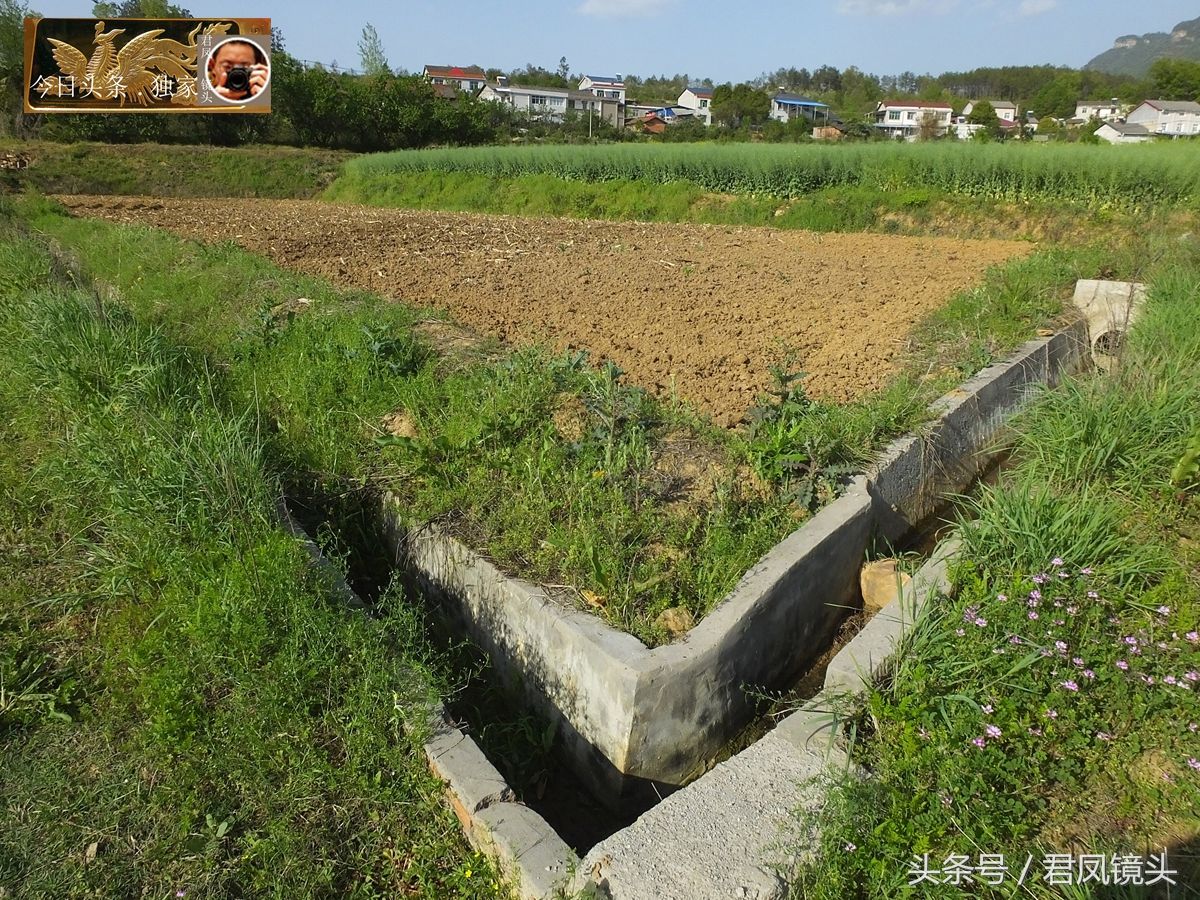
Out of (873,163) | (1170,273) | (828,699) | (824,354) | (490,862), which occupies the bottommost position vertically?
(490,862)

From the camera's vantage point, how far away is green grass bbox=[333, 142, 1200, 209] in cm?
Answer: 1170

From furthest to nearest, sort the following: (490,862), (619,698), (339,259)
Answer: (339,259)
(619,698)
(490,862)

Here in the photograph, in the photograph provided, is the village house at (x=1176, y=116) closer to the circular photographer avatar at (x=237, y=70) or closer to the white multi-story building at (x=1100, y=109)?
the white multi-story building at (x=1100, y=109)

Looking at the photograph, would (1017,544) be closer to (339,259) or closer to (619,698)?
(619,698)

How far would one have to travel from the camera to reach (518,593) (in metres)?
3.04

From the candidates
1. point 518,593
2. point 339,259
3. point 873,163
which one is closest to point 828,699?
point 518,593

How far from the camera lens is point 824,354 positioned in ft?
18.8

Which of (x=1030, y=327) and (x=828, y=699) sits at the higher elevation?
(x=1030, y=327)

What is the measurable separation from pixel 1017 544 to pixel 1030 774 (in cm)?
111

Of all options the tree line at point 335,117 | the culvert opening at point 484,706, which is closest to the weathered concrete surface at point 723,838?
the culvert opening at point 484,706

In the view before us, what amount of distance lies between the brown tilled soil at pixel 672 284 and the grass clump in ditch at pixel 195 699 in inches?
104

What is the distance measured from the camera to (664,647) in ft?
8.79

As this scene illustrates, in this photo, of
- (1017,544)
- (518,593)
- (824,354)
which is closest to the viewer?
(518,593)

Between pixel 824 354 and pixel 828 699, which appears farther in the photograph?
pixel 824 354
